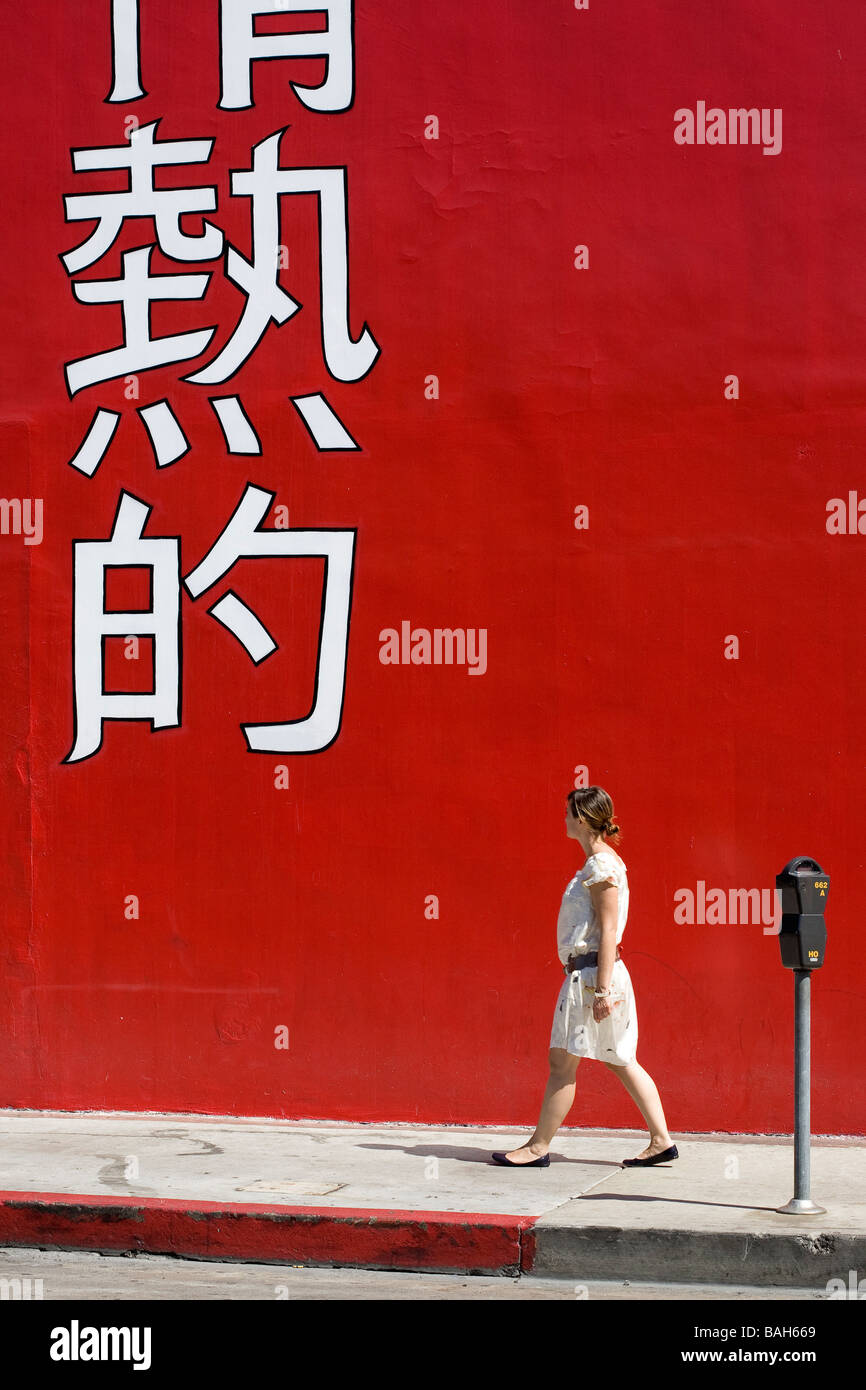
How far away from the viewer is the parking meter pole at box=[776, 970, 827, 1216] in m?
6.61

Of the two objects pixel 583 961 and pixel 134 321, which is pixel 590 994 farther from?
pixel 134 321

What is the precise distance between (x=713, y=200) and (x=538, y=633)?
90.2 inches

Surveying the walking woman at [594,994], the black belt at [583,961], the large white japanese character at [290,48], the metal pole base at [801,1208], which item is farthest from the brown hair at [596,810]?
the large white japanese character at [290,48]

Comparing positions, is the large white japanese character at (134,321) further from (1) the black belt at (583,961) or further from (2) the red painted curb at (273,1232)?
(2) the red painted curb at (273,1232)

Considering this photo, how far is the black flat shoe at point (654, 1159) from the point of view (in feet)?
24.8

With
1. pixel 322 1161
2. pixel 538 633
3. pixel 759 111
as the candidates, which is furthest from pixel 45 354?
pixel 322 1161

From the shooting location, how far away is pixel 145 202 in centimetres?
921

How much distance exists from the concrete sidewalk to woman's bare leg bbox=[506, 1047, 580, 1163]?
0.39ft

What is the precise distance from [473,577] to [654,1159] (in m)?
2.95

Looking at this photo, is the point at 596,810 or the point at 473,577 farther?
the point at 473,577

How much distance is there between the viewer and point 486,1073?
862cm

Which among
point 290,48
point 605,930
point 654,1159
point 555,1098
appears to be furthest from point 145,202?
point 654,1159

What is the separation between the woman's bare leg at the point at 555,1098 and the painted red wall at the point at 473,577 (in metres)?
0.90

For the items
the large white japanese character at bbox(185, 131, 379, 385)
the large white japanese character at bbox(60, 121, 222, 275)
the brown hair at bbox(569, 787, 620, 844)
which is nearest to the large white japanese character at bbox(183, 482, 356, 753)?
the large white japanese character at bbox(185, 131, 379, 385)
